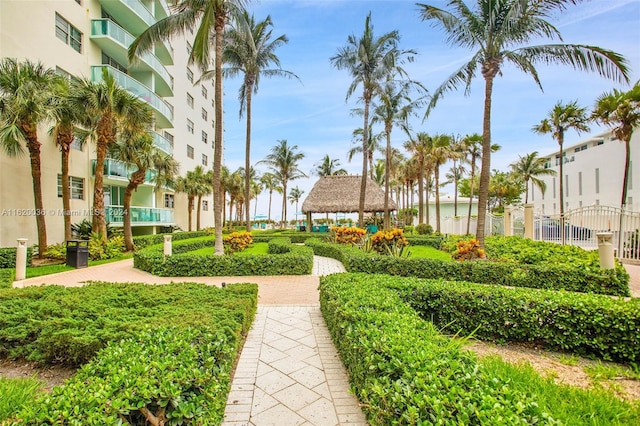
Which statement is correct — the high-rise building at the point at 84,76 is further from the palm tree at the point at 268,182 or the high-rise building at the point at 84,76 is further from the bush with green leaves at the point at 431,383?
the palm tree at the point at 268,182

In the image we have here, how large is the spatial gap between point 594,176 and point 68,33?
4071 centimetres

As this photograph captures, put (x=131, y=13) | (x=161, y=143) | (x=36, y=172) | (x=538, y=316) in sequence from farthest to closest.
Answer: (x=161, y=143), (x=131, y=13), (x=36, y=172), (x=538, y=316)

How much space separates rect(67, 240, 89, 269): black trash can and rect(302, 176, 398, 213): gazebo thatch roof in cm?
1727

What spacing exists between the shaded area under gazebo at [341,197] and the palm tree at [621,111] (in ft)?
47.6

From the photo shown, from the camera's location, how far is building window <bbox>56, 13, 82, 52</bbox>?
47.3 ft

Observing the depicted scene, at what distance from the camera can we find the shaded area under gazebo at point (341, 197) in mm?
26750

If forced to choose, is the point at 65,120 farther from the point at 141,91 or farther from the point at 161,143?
the point at 161,143

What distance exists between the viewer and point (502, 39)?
1027 cm

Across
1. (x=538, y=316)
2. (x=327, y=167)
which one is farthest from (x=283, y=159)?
(x=538, y=316)

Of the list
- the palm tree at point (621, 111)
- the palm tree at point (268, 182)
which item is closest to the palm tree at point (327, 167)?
the palm tree at point (268, 182)

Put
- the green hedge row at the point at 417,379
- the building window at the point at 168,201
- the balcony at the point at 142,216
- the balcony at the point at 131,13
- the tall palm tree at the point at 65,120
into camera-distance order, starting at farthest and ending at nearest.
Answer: the building window at the point at 168,201, the balcony at the point at 131,13, the balcony at the point at 142,216, the tall palm tree at the point at 65,120, the green hedge row at the point at 417,379

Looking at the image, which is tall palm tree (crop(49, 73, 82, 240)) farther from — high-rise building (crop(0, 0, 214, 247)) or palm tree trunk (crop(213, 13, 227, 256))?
palm tree trunk (crop(213, 13, 227, 256))

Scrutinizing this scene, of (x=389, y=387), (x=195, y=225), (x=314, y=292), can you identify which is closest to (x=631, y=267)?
(x=314, y=292)

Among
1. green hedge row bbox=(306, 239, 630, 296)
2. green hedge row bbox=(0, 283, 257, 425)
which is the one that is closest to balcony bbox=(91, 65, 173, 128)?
green hedge row bbox=(0, 283, 257, 425)
